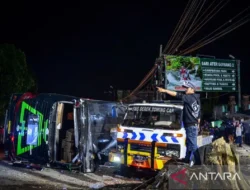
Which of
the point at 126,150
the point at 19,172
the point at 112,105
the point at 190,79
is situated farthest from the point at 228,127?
the point at 19,172

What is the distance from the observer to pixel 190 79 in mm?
22188

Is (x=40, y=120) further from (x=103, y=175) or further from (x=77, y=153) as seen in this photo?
(x=103, y=175)

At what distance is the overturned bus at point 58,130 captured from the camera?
8.65 m

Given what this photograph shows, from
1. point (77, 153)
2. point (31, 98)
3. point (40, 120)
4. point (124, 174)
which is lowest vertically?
point (124, 174)

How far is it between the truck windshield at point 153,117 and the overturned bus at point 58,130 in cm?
112

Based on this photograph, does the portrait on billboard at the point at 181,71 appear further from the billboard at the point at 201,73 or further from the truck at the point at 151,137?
the truck at the point at 151,137

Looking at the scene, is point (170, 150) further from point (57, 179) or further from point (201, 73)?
point (201, 73)

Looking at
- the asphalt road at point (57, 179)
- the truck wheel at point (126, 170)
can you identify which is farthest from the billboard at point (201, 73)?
the asphalt road at point (57, 179)

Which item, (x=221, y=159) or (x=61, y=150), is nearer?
(x=221, y=159)

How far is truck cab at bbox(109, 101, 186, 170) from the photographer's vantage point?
7754mm

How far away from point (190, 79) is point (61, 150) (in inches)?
585

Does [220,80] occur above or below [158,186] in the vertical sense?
above

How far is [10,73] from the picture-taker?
55.1 ft

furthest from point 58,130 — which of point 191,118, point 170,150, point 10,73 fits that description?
point 10,73
